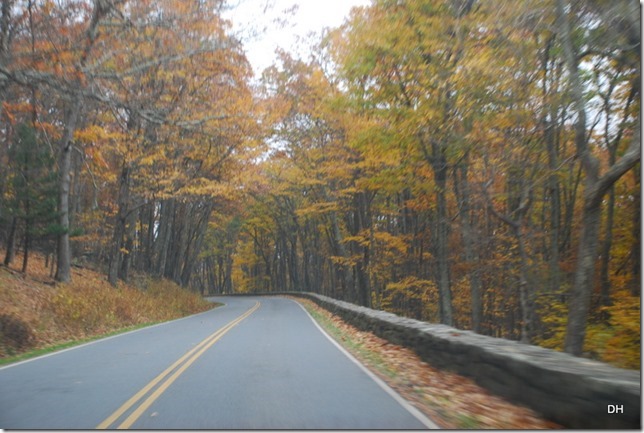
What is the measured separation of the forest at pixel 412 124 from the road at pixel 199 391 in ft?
15.4

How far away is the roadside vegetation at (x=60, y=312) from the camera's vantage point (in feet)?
39.4

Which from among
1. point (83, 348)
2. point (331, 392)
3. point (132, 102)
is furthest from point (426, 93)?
point (83, 348)

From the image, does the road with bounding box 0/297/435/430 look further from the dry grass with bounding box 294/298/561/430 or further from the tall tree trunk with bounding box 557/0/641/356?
the tall tree trunk with bounding box 557/0/641/356

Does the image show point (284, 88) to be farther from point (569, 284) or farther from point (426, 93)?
point (569, 284)

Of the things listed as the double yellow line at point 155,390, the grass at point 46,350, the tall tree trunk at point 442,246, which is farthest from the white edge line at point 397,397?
the tall tree trunk at point 442,246

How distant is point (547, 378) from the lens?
A: 211 inches

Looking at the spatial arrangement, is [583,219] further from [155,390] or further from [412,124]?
[155,390]

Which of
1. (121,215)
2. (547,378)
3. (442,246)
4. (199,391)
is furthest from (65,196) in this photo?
(547,378)

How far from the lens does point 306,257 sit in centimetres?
5447

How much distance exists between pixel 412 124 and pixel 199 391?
9.70m

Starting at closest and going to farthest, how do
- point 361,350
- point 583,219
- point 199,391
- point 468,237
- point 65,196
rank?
point 199,391 < point 583,219 < point 361,350 < point 468,237 < point 65,196

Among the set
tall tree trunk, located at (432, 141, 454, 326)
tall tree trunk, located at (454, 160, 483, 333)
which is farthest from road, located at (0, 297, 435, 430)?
tall tree trunk, located at (454, 160, 483, 333)

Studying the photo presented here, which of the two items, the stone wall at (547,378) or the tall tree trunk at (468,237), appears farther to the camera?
the tall tree trunk at (468,237)

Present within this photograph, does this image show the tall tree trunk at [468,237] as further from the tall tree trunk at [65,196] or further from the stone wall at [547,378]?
the tall tree trunk at [65,196]
